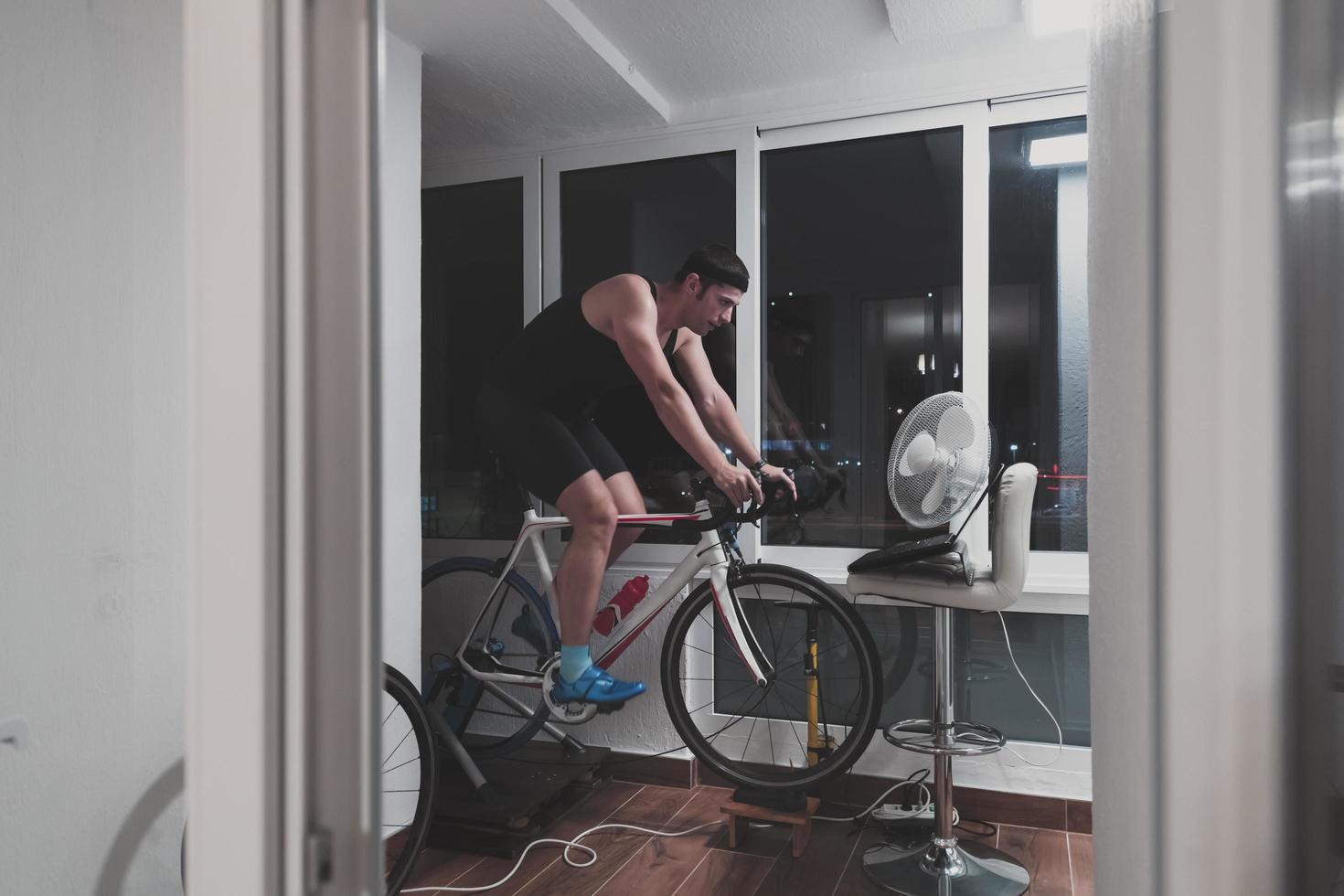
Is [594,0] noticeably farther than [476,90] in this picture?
No

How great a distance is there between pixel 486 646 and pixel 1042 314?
7.07ft

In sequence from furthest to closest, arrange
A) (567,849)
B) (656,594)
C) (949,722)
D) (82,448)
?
1. (656,594)
2. (567,849)
3. (949,722)
4. (82,448)

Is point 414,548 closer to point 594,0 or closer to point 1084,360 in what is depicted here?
point 594,0

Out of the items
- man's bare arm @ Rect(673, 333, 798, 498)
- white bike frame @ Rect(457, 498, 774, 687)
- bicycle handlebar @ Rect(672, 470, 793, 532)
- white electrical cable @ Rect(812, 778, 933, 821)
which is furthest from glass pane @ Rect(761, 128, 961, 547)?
white electrical cable @ Rect(812, 778, 933, 821)

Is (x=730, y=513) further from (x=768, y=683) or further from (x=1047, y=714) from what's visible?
(x=1047, y=714)

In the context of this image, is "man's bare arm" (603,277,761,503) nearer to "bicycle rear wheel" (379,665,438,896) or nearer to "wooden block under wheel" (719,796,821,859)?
"wooden block under wheel" (719,796,821,859)

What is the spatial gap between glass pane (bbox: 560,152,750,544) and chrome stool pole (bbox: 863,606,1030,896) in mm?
1047

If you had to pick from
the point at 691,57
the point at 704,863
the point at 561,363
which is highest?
the point at 691,57

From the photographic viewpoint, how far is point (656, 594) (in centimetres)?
277


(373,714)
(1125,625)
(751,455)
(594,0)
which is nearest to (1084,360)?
(751,455)

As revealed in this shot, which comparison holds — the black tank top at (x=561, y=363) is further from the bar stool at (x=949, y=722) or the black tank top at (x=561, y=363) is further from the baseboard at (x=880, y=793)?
the baseboard at (x=880, y=793)

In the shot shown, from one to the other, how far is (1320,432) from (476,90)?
9.10 feet

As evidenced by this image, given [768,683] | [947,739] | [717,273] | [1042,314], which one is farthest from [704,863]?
[1042,314]

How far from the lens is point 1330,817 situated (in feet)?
1.50
